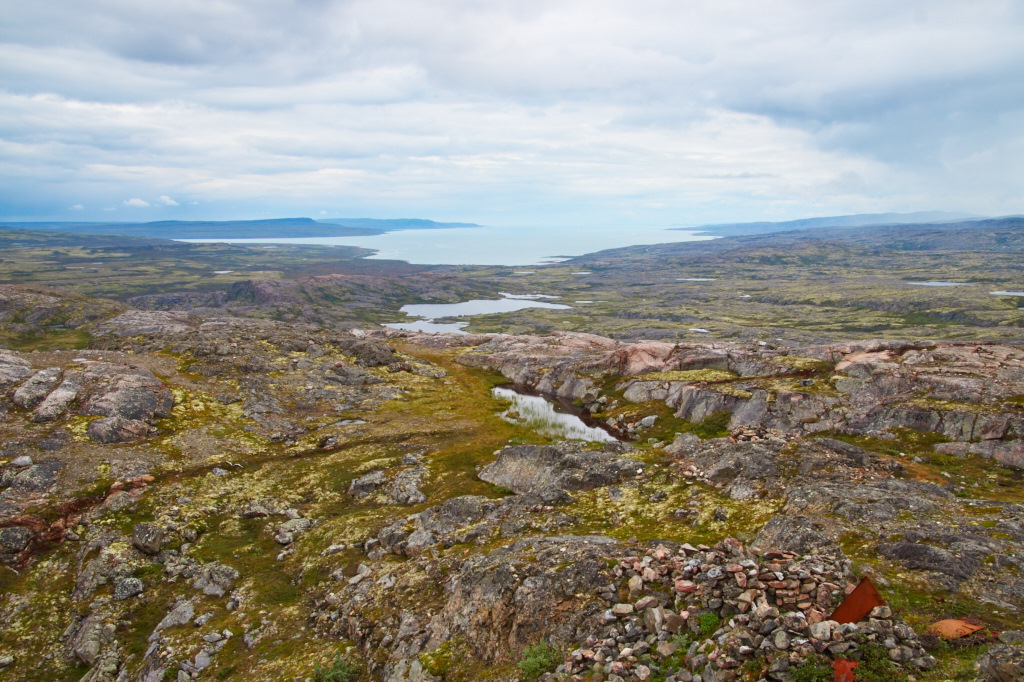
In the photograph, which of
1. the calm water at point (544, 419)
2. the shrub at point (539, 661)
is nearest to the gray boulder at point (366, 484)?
the calm water at point (544, 419)

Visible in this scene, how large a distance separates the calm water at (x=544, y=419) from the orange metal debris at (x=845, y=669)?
4562 cm

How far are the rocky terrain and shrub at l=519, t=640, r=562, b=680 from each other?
150mm

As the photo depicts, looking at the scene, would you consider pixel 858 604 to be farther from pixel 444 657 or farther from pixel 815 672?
pixel 444 657

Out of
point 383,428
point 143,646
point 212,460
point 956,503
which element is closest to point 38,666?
point 143,646

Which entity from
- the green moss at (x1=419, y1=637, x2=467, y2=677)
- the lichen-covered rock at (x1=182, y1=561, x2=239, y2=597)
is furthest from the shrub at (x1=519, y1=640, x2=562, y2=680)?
the lichen-covered rock at (x1=182, y1=561, x2=239, y2=597)

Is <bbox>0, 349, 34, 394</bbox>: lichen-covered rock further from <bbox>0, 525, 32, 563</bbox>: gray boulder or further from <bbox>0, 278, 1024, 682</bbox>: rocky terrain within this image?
<bbox>0, 525, 32, 563</bbox>: gray boulder

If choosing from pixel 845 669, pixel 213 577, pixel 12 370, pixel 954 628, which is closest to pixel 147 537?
pixel 213 577

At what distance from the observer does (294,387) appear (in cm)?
7512

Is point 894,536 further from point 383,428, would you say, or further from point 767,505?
point 383,428

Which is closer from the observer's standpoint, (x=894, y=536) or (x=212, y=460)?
(x=894, y=536)

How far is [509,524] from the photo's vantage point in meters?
35.7

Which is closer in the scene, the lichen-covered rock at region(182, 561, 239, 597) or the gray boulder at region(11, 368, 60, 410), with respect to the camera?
the lichen-covered rock at region(182, 561, 239, 597)

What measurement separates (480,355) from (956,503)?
281 feet

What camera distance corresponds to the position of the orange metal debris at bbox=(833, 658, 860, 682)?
1609cm
